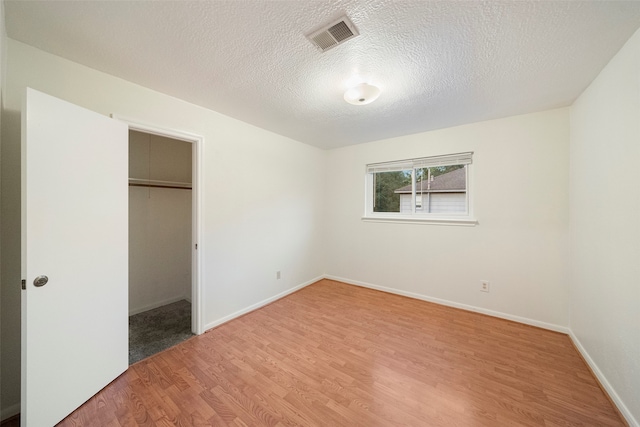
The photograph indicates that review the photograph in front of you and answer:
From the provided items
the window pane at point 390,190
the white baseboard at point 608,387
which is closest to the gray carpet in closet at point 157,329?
the window pane at point 390,190

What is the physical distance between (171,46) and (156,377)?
2.38 m

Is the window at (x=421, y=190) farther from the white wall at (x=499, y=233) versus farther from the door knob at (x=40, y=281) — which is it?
the door knob at (x=40, y=281)

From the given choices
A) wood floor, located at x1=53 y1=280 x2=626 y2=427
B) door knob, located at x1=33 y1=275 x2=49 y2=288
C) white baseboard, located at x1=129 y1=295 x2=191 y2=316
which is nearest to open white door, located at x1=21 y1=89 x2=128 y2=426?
door knob, located at x1=33 y1=275 x2=49 y2=288

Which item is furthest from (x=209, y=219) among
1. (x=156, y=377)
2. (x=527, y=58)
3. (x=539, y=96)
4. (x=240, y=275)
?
(x=539, y=96)

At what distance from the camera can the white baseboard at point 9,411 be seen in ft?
4.50

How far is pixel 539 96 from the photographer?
206cm

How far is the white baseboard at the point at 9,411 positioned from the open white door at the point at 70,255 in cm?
38

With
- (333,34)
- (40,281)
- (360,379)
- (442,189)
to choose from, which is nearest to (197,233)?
(40,281)

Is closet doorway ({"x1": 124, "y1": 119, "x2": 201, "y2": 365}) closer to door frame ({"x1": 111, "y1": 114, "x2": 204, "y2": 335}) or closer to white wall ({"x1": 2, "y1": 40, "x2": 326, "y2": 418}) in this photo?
door frame ({"x1": 111, "y1": 114, "x2": 204, "y2": 335})

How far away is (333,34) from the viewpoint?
4.37ft

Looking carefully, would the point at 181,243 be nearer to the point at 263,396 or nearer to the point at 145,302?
the point at 145,302

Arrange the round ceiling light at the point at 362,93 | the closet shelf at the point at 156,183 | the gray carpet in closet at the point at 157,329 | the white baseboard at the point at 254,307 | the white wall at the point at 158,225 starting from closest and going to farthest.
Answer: the round ceiling light at the point at 362,93 < the gray carpet in closet at the point at 157,329 < the white baseboard at the point at 254,307 < the closet shelf at the point at 156,183 < the white wall at the point at 158,225

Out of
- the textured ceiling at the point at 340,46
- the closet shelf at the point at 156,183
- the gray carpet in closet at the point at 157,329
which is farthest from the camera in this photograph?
the closet shelf at the point at 156,183

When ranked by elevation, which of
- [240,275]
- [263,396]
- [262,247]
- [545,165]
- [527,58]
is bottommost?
[263,396]
